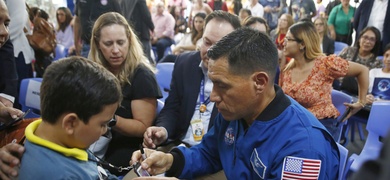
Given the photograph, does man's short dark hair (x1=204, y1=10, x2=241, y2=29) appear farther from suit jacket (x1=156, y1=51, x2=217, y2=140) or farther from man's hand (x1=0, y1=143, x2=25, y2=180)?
man's hand (x1=0, y1=143, x2=25, y2=180)

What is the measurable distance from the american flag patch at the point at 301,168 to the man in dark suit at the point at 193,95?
102 cm

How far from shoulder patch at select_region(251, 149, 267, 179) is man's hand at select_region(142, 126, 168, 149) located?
0.72m

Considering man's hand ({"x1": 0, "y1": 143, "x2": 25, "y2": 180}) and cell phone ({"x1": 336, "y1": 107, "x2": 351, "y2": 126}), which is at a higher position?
man's hand ({"x1": 0, "y1": 143, "x2": 25, "y2": 180})

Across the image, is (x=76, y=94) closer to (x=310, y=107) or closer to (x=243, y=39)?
(x=243, y=39)

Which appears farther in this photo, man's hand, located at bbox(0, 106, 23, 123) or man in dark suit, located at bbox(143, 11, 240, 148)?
man in dark suit, located at bbox(143, 11, 240, 148)

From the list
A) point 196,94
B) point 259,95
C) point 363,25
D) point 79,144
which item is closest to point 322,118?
point 196,94

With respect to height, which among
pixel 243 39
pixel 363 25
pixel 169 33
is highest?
pixel 243 39

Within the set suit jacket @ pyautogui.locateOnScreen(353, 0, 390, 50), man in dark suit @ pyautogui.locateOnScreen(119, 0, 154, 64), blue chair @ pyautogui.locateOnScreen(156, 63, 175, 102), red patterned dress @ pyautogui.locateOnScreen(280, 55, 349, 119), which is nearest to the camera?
red patterned dress @ pyautogui.locateOnScreen(280, 55, 349, 119)

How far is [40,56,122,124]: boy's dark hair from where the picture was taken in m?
1.21

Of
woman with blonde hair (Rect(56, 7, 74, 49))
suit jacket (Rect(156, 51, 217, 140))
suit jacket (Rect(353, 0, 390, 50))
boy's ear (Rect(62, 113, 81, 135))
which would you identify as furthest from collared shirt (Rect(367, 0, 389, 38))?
boy's ear (Rect(62, 113, 81, 135))

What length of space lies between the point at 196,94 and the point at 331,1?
664 cm

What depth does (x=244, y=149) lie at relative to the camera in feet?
4.65

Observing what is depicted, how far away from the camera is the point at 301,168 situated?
124 cm

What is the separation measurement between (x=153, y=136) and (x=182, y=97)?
48 centimetres
